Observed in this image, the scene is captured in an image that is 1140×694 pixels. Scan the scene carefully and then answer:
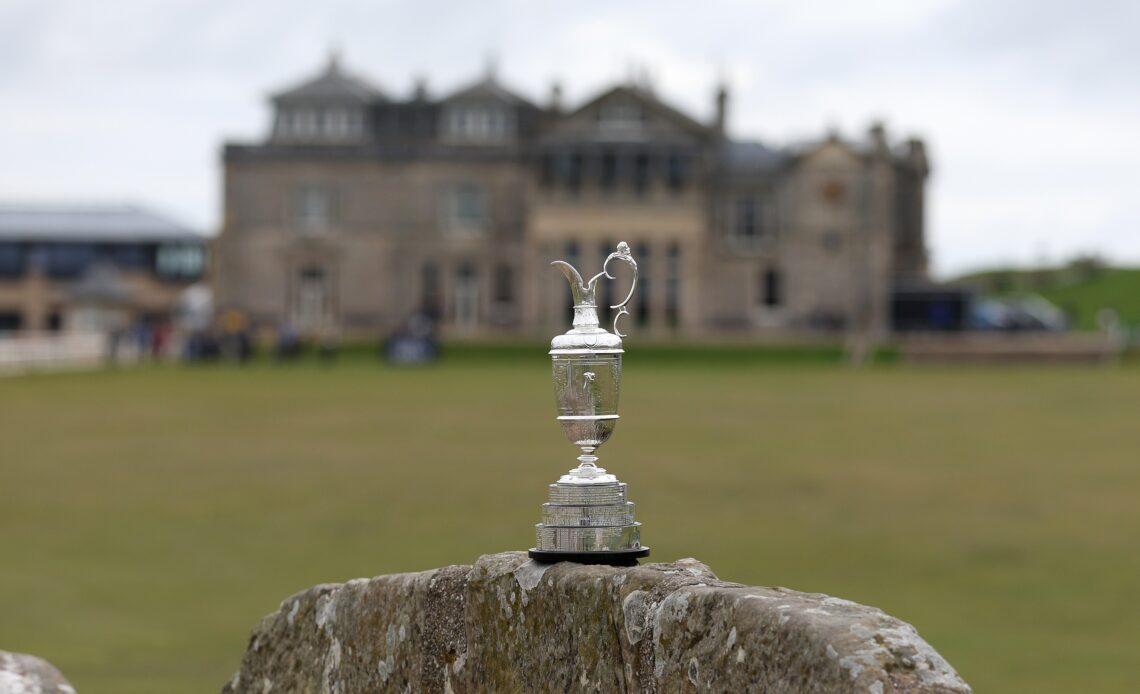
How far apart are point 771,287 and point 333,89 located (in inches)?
839

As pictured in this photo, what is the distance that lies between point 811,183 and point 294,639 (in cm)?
7511

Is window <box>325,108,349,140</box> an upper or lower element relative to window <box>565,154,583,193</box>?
upper

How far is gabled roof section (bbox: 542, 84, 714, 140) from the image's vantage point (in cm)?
7956

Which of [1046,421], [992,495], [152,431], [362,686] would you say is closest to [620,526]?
[362,686]

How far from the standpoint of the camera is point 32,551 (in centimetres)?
1916

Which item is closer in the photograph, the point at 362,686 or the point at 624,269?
the point at 362,686

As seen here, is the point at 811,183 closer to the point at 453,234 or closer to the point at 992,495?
the point at 453,234

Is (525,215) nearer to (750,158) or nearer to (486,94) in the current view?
(486,94)

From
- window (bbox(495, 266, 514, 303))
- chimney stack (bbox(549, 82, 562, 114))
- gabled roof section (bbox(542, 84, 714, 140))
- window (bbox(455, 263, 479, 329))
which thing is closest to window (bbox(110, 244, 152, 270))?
window (bbox(455, 263, 479, 329))

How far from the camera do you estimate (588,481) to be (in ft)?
19.5

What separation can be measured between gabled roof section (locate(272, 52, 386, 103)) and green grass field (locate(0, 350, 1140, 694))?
3964 centimetres

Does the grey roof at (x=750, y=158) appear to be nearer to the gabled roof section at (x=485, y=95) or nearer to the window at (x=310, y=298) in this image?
the gabled roof section at (x=485, y=95)

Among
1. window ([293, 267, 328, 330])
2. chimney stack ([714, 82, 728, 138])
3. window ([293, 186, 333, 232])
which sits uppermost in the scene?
chimney stack ([714, 82, 728, 138])

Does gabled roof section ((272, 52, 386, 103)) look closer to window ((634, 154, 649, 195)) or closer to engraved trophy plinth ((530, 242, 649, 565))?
window ((634, 154, 649, 195))
